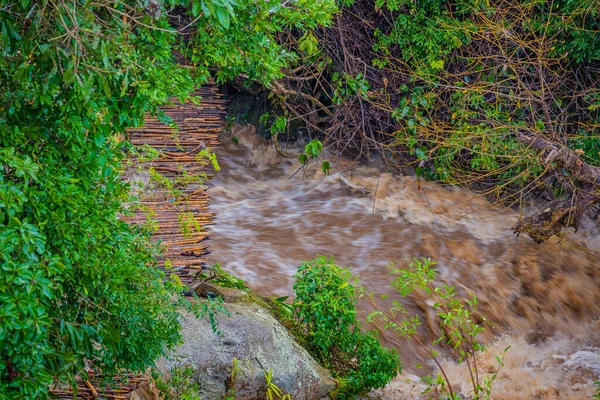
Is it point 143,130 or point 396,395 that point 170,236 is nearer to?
point 143,130

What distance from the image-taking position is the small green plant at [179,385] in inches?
124

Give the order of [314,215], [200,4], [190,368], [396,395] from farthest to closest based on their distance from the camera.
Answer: [314,215] < [396,395] < [190,368] < [200,4]

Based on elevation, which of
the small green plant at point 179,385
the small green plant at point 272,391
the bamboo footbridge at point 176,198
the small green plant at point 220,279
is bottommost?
the small green plant at point 272,391

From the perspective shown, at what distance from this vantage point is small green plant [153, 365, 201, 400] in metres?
3.14

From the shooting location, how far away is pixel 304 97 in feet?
23.4

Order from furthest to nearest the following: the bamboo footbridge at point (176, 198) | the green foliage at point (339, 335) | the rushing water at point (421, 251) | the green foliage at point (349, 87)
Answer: the green foliage at point (349, 87), the rushing water at point (421, 251), the green foliage at point (339, 335), the bamboo footbridge at point (176, 198)

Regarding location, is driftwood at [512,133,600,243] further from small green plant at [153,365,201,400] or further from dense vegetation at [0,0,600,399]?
small green plant at [153,365,201,400]

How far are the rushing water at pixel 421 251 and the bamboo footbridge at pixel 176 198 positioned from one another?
2.20ft

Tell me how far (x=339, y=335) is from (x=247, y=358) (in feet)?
2.14

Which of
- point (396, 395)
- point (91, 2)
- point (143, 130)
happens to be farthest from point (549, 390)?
point (91, 2)

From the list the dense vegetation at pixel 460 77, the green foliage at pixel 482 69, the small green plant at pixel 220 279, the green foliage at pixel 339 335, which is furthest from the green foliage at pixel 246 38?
the green foliage at pixel 482 69

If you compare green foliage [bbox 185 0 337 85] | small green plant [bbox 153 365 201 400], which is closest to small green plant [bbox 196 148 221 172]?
small green plant [bbox 153 365 201 400]

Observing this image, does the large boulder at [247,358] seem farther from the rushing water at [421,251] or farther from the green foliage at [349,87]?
the green foliage at [349,87]

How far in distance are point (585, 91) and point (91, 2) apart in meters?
5.54
